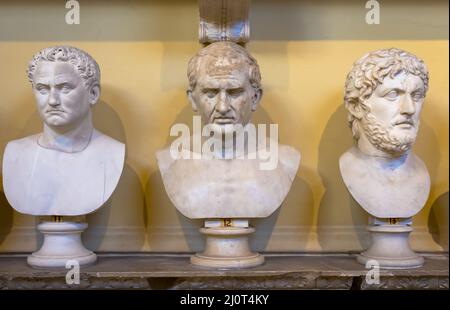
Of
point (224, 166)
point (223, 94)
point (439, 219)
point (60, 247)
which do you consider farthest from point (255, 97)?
point (439, 219)

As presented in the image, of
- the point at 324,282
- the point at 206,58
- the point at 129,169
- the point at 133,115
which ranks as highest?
the point at 206,58

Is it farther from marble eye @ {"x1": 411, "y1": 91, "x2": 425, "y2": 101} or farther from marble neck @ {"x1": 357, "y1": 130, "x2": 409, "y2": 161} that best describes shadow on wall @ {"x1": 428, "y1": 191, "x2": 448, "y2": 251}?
marble eye @ {"x1": 411, "y1": 91, "x2": 425, "y2": 101}

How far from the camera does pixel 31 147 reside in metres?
2.43

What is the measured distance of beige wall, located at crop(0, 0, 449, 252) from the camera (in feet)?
9.07

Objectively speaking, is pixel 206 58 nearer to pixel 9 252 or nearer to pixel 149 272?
pixel 149 272

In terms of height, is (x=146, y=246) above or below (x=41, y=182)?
below

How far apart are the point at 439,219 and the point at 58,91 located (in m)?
1.74

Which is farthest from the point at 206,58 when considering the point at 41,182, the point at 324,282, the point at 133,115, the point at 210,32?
the point at 324,282

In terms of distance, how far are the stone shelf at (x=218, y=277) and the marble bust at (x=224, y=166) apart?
0.23 m

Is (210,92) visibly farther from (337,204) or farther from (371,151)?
(337,204)

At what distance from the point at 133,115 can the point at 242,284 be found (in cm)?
96

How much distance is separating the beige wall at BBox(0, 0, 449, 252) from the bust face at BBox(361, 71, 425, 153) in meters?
0.47

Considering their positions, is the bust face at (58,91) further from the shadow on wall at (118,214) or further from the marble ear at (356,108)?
the marble ear at (356,108)

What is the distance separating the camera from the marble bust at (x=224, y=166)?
230 cm
